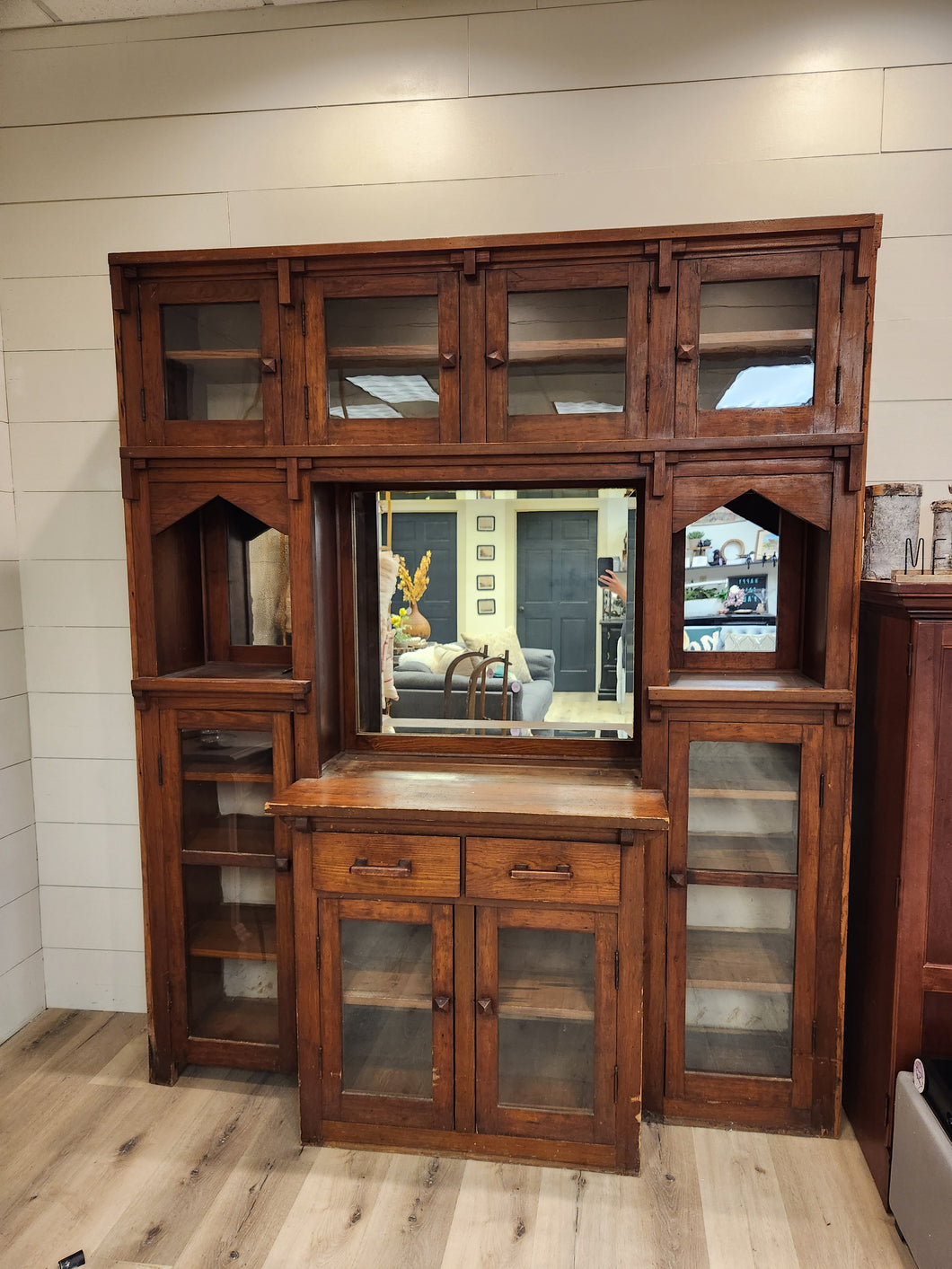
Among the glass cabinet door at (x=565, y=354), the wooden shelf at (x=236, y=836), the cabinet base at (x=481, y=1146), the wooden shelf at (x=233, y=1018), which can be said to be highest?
the glass cabinet door at (x=565, y=354)

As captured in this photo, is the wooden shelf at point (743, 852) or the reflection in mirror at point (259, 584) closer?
the wooden shelf at point (743, 852)

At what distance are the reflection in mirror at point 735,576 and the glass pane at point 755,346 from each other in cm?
33

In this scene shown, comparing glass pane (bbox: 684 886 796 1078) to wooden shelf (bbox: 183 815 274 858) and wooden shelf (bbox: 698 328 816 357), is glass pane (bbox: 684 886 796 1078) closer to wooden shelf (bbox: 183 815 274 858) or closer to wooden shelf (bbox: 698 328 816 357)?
wooden shelf (bbox: 183 815 274 858)

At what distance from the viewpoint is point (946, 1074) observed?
1.66m

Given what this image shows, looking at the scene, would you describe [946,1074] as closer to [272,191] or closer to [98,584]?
[98,584]

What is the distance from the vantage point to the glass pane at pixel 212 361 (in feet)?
6.60

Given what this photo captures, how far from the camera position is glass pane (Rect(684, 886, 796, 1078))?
200 cm

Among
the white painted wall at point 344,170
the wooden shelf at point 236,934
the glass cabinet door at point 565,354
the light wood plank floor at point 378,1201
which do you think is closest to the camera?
the light wood plank floor at point 378,1201

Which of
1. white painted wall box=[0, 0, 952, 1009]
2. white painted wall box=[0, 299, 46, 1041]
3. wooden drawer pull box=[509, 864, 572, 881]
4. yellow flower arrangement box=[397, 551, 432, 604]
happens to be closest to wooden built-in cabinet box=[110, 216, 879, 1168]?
wooden drawer pull box=[509, 864, 572, 881]

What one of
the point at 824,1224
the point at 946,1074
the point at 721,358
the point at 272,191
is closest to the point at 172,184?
the point at 272,191

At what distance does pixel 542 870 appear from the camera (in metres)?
1.84

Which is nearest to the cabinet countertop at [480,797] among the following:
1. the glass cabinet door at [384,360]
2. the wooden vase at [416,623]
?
the wooden vase at [416,623]

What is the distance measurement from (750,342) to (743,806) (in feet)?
3.87

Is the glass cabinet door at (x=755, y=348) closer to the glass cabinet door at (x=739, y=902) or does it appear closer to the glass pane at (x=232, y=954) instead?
the glass cabinet door at (x=739, y=902)
